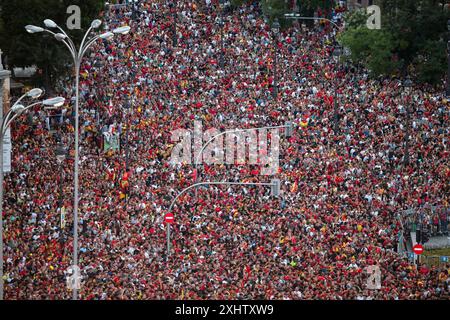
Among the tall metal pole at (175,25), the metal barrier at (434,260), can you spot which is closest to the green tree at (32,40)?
the tall metal pole at (175,25)

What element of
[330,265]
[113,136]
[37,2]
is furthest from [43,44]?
[330,265]

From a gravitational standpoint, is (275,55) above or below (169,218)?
above

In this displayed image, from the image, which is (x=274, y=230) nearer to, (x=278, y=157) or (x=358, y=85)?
(x=278, y=157)

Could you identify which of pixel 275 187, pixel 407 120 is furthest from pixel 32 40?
pixel 407 120

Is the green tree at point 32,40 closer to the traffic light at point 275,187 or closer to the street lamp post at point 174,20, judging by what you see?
the street lamp post at point 174,20

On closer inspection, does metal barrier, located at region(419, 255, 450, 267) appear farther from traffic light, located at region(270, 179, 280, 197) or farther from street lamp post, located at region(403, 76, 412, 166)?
street lamp post, located at region(403, 76, 412, 166)

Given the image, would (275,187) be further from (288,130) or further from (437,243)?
(437,243)

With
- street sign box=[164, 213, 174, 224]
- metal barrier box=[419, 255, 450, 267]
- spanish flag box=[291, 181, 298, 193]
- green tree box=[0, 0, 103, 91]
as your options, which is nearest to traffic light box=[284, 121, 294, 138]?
spanish flag box=[291, 181, 298, 193]

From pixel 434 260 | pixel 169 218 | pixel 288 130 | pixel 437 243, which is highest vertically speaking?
pixel 288 130
